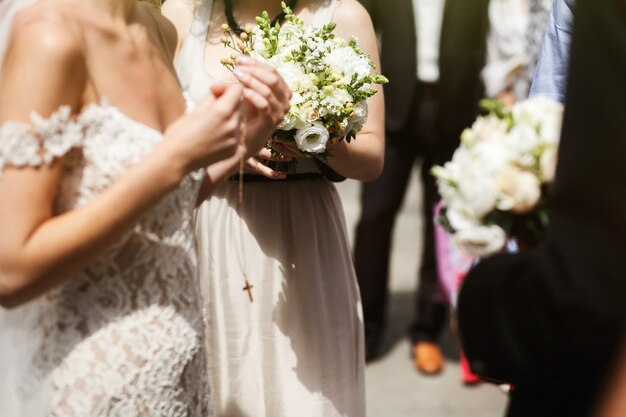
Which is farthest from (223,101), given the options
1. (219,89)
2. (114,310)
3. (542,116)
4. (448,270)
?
(448,270)

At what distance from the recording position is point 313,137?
90.2 inches

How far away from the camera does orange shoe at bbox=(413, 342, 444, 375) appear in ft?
15.9

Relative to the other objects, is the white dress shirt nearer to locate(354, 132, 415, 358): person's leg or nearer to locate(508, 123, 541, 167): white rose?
locate(354, 132, 415, 358): person's leg

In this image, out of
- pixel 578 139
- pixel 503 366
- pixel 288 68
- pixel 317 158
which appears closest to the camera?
pixel 578 139

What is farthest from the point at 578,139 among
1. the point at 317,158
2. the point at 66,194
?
the point at 317,158

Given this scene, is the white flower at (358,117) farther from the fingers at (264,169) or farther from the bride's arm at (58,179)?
the bride's arm at (58,179)

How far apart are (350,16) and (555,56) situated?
0.63 metres

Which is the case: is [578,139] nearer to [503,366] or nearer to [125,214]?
[503,366]

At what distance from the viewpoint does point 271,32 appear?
2.32 m

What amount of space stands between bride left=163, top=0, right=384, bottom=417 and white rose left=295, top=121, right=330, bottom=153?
1.09 feet

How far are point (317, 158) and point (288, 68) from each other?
36cm

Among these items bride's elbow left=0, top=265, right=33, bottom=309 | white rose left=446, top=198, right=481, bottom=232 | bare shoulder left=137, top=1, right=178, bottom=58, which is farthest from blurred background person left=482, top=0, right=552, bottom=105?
bride's elbow left=0, top=265, right=33, bottom=309

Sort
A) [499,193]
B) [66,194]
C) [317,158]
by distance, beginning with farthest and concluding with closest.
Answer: [317,158] → [66,194] → [499,193]

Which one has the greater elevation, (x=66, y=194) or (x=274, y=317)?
(x=66, y=194)
